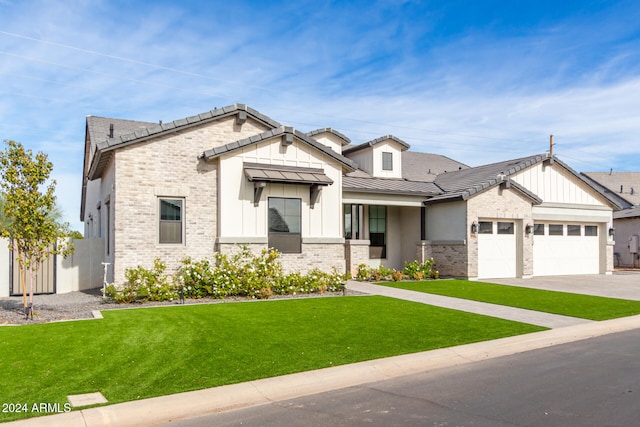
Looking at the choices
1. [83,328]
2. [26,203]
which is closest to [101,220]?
[26,203]

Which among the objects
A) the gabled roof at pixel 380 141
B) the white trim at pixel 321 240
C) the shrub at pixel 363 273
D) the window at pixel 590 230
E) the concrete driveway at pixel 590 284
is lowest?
the concrete driveway at pixel 590 284

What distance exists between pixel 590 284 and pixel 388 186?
8590mm

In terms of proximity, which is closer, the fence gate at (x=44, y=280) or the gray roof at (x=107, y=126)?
the fence gate at (x=44, y=280)

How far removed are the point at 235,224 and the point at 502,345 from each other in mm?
9303

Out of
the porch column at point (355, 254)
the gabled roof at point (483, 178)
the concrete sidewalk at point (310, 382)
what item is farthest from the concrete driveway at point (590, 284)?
the concrete sidewalk at point (310, 382)

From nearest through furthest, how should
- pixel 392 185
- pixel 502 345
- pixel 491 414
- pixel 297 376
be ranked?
pixel 491 414 < pixel 297 376 < pixel 502 345 < pixel 392 185

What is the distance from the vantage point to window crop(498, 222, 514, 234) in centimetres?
2184

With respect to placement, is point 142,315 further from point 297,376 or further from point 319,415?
point 319,415

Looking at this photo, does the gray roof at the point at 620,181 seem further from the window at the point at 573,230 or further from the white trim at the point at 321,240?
the white trim at the point at 321,240

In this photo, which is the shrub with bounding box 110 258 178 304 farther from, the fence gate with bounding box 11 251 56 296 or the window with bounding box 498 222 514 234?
the window with bounding box 498 222 514 234

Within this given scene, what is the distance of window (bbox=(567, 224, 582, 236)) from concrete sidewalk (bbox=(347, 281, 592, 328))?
11.7 meters

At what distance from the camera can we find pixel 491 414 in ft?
18.7

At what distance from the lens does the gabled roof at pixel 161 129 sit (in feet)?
49.0

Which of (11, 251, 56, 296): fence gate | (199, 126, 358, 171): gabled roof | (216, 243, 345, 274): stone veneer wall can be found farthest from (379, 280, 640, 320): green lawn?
(11, 251, 56, 296): fence gate
